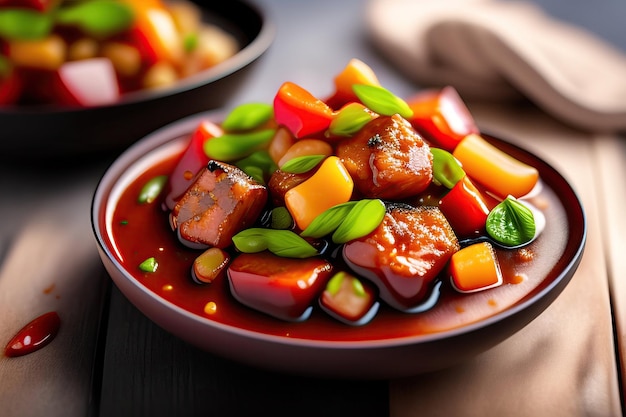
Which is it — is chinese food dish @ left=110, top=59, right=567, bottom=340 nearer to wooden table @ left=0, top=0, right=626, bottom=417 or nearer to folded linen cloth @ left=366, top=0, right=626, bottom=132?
wooden table @ left=0, top=0, right=626, bottom=417

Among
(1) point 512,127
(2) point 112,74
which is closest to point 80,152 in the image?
(2) point 112,74

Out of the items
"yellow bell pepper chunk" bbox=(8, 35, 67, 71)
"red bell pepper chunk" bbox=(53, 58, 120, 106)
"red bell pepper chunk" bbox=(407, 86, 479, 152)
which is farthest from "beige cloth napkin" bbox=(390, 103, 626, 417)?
"yellow bell pepper chunk" bbox=(8, 35, 67, 71)

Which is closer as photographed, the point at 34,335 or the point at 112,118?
the point at 34,335

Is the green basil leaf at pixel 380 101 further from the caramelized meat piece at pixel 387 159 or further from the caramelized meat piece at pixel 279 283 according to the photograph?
the caramelized meat piece at pixel 279 283

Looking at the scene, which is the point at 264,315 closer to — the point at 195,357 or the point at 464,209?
the point at 195,357

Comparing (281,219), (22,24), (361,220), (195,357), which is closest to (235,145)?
(281,219)

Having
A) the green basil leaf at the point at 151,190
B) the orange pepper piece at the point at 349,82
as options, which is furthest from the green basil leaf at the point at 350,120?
the green basil leaf at the point at 151,190
